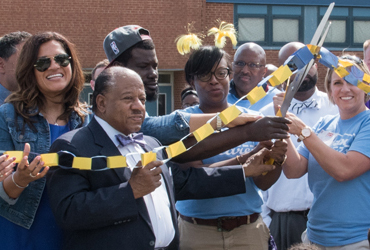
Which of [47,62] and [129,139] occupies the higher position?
[47,62]

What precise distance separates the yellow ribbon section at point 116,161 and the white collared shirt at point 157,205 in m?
0.07

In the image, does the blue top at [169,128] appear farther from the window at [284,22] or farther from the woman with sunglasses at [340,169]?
the window at [284,22]

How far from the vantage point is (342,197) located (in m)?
3.15

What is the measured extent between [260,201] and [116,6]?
13.5 metres

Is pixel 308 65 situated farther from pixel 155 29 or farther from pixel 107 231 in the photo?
pixel 155 29

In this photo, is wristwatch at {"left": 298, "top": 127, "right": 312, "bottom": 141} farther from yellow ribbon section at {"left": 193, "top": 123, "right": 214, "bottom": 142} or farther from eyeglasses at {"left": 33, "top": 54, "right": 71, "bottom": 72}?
eyeglasses at {"left": 33, "top": 54, "right": 71, "bottom": 72}

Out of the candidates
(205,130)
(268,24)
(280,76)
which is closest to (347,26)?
(268,24)

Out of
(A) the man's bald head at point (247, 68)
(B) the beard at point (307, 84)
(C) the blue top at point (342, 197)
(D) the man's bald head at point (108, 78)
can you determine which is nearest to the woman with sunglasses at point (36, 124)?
(D) the man's bald head at point (108, 78)

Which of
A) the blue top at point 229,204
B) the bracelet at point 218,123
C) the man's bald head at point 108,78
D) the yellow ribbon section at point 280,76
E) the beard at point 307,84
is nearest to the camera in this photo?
the man's bald head at point 108,78

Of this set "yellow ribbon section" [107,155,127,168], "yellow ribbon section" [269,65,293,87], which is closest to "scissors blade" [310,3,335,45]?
"yellow ribbon section" [269,65,293,87]

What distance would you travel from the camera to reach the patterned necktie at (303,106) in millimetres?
4512

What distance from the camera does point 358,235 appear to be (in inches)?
120

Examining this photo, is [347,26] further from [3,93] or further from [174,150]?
[174,150]

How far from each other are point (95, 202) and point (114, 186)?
0.46 feet
